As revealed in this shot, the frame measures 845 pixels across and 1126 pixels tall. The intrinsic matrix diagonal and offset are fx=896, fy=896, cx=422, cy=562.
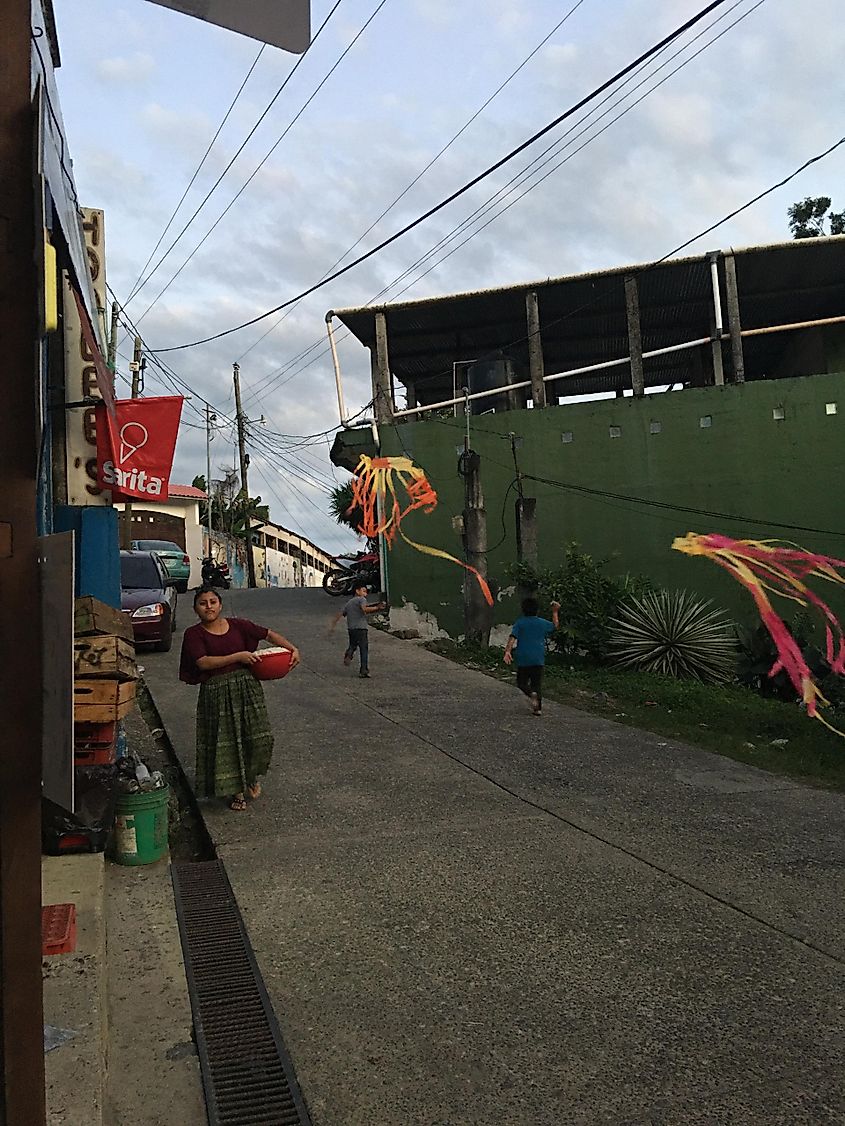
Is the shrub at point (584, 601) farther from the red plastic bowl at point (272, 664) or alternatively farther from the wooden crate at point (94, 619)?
the wooden crate at point (94, 619)

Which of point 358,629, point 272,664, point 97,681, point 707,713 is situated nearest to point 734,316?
point 707,713

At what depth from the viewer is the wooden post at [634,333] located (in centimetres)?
1820

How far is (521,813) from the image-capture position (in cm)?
627

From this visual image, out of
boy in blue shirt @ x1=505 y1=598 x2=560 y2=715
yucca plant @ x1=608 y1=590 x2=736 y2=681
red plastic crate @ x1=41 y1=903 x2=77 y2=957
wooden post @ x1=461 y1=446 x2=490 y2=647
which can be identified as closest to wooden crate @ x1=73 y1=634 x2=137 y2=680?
red plastic crate @ x1=41 y1=903 x2=77 y2=957

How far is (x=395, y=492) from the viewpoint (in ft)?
64.2

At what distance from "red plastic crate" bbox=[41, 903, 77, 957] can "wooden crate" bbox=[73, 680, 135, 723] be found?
1400 millimetres

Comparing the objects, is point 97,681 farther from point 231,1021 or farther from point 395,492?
point 395,492

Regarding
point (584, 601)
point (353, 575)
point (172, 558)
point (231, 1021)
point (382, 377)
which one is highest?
point (382, 377)

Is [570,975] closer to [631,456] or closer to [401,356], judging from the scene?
[631,456]

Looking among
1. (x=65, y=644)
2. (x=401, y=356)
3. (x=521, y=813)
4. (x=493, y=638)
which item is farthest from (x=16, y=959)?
(x=401, y=356)

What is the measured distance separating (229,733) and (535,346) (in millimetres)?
14745

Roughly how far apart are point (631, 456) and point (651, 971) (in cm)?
1552

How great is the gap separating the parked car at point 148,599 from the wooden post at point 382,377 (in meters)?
6.70

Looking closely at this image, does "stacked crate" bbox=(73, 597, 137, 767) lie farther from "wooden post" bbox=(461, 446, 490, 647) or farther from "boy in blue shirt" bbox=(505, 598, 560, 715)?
"wooden post" bbox=(461, 446, 490, 647)
